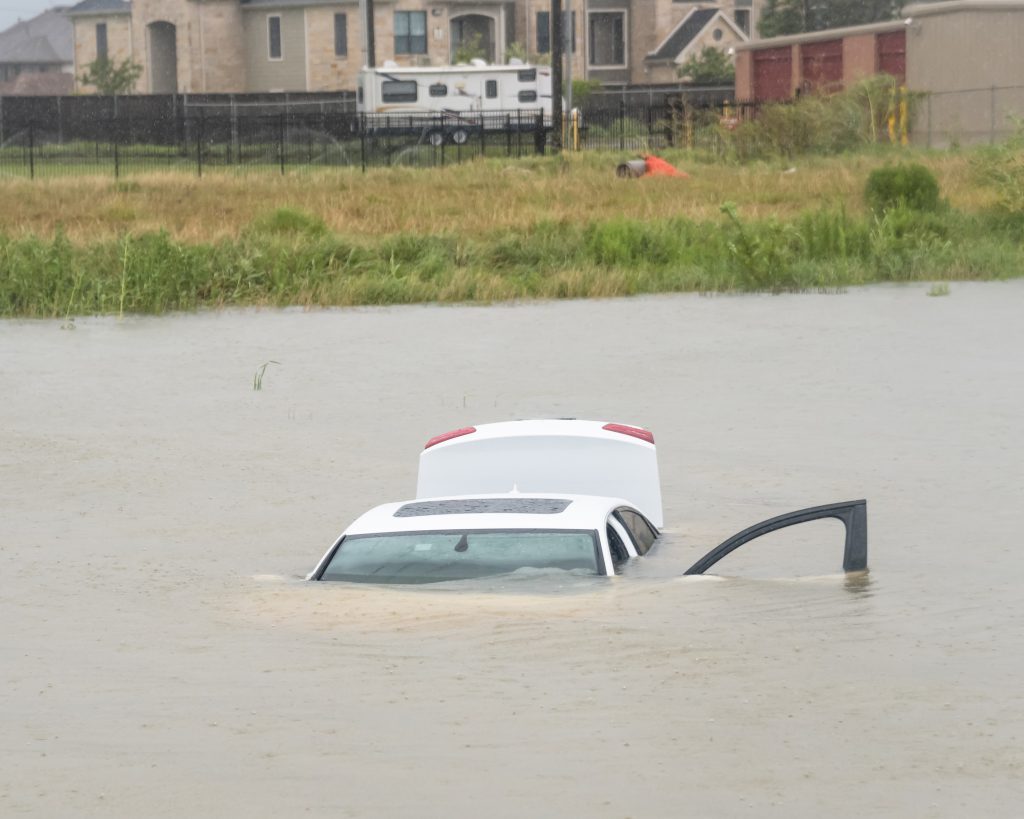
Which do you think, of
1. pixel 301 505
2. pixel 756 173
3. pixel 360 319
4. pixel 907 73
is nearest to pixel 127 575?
pixel 301 505

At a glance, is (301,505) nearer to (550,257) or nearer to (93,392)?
(93,392)

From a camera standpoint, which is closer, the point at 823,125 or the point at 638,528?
the point at 638,528

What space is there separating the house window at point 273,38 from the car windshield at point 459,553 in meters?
69.9

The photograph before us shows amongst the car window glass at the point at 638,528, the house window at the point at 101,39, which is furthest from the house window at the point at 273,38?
the car window glass at the point at 638,528

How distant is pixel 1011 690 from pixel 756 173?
33458 mm

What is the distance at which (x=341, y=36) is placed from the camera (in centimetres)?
7612

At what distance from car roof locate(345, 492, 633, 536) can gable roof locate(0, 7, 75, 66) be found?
4263 inches

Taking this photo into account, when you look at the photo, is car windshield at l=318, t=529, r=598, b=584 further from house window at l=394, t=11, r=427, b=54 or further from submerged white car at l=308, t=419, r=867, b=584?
house window at l=394, t=11, r=427, b=54

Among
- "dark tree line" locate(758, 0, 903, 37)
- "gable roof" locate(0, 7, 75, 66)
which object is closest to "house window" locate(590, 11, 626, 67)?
"dark tree line" locate(758, 0, 903, 37)

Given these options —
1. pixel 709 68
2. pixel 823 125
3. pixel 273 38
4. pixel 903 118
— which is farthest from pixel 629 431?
pixel 709 68

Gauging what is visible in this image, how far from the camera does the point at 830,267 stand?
2533 cm

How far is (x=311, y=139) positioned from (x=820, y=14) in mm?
39828

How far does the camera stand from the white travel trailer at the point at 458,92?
58.5 metres

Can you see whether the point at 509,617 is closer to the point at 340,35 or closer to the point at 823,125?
the point at 823,125
